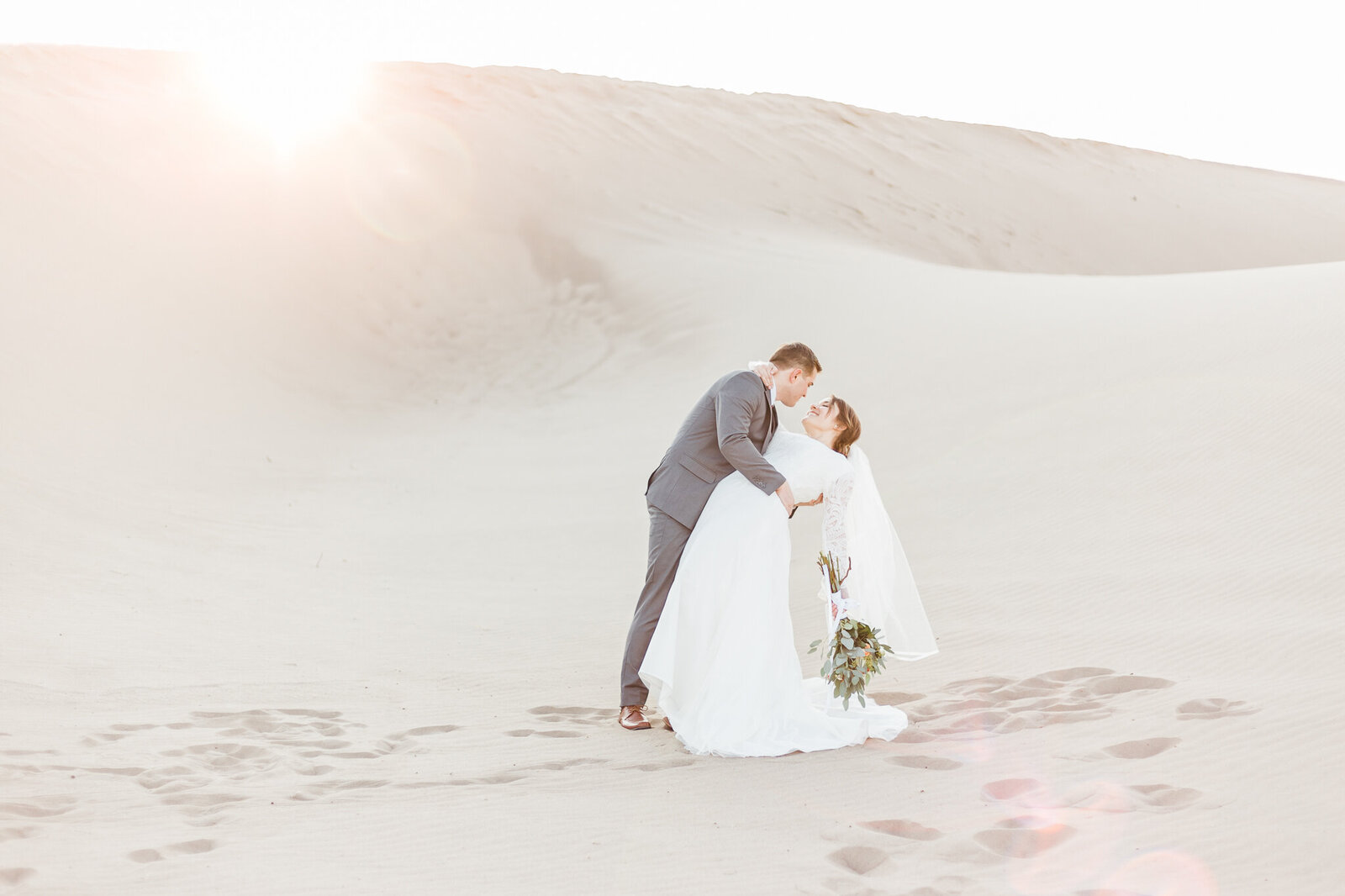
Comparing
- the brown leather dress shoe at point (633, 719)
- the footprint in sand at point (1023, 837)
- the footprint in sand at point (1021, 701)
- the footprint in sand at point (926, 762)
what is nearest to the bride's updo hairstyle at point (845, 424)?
the footprint in sand at point (1021, 701)

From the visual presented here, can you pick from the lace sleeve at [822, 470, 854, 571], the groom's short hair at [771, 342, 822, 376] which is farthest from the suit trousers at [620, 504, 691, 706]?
the groom's short hair at [771, 342, 822, 376]

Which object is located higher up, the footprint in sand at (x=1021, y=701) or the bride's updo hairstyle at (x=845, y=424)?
the bride's updo hairstyle at (x=845, y=424)

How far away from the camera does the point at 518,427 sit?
15258 millimetres

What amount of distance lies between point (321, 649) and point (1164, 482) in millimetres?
6174

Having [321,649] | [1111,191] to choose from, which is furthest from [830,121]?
[321,649]

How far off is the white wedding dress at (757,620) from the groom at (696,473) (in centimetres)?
9

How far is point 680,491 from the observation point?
551 cm

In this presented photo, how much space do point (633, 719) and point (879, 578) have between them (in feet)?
4.41

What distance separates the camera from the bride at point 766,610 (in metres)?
5.16

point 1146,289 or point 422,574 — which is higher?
point 1146,289

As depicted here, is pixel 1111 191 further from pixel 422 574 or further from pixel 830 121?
pixel 422 574

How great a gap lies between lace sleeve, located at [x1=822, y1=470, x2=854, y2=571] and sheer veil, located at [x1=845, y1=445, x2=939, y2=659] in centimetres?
4

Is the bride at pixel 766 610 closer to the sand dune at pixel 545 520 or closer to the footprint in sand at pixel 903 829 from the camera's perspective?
the sand dune at pixel 545 520

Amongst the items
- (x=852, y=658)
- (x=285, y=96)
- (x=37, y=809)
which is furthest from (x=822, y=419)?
(x=285, y=96)
